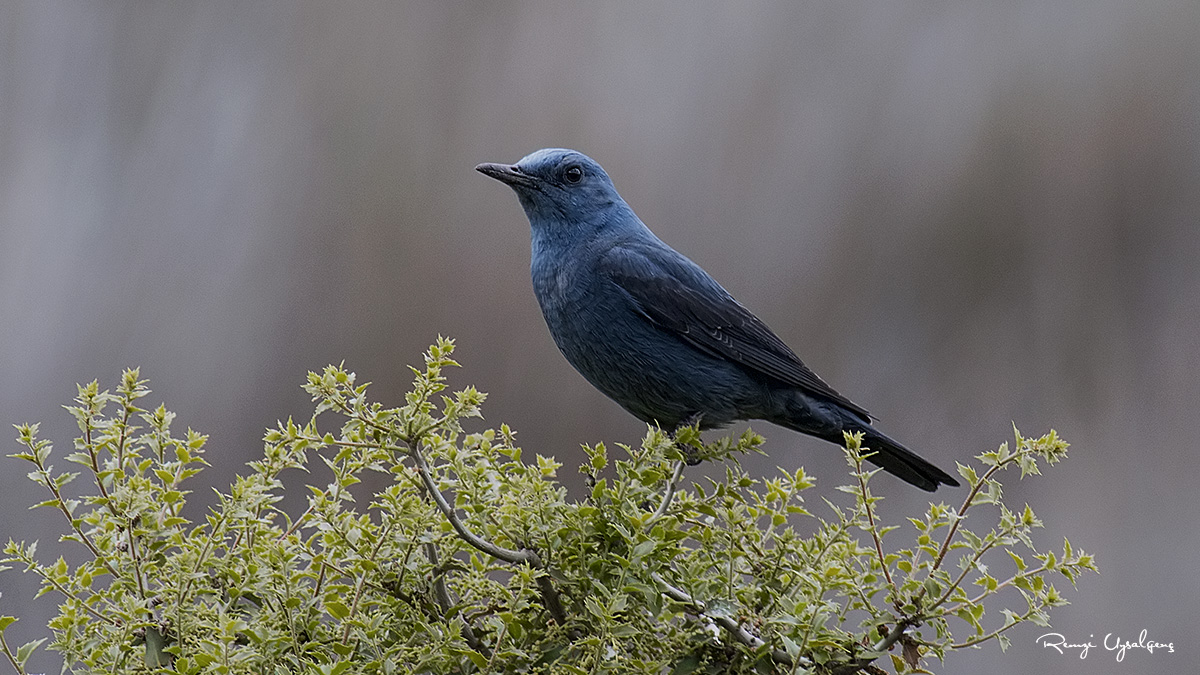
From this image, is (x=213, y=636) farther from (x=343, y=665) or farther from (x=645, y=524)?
(x=645, y=524)

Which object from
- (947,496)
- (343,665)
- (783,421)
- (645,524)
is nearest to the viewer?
(343,665)

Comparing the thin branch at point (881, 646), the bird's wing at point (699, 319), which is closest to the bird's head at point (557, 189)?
the bird's wing at point (699, 319)

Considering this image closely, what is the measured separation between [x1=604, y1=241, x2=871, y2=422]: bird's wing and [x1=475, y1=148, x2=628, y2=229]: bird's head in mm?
117

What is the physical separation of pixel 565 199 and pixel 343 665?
125 cm

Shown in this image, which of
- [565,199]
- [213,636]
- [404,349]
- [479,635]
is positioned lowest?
[213,636]

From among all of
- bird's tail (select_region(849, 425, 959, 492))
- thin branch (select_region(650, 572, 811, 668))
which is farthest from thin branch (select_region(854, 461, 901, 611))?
bird's tail (select_region(849, 425, 959, 492))

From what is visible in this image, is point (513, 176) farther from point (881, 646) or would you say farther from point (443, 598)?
point (881, 646)

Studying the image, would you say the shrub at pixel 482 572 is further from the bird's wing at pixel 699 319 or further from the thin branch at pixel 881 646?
the bird's wing at pixel 699 319

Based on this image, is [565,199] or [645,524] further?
[565,199]

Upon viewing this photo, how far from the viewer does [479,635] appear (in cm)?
111

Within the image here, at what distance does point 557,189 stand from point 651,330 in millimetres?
357

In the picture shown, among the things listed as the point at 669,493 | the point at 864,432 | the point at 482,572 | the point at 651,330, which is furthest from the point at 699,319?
the point at 482,572

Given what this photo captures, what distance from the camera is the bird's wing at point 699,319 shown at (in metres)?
1.93

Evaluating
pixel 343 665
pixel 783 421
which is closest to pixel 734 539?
pixel 343 665
